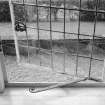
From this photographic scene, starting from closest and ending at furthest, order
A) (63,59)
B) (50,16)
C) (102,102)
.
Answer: (102,102)
(50,16)
(63,59)

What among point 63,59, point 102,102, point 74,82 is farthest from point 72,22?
point 102,102

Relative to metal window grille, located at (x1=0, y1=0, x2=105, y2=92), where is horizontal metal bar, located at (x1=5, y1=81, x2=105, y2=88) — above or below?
below

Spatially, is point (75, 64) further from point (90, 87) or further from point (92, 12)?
point (92, 12)

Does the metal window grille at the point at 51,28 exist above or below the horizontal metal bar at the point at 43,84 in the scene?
above

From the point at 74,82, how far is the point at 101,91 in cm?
18

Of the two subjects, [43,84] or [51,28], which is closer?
[43,84]

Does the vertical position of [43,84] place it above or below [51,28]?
below

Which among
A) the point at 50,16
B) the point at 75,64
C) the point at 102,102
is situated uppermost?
the point at 50,16

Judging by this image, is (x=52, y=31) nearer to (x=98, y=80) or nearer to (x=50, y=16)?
(x=50, y=16)

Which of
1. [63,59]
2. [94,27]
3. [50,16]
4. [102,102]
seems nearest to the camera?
[102,102]

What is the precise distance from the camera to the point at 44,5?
1.13 metres

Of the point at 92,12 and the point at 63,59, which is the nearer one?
the point at 92,12

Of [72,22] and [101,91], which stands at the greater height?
[72,22]

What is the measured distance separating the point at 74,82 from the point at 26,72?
19.2 inches
